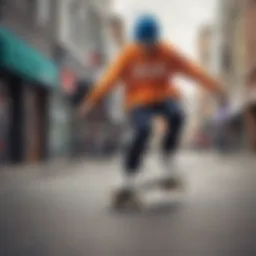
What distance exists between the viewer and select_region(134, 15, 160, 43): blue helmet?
10.8 inches

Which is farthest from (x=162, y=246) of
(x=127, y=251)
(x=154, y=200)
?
(x=154, y=200)

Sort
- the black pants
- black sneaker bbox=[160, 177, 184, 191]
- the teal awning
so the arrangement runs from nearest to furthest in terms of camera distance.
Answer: the teal awning, the black pants, black sneaker bbox=[160, 177, 184, 191]

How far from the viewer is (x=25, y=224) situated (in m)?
0.30

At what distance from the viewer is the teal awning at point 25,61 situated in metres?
0.22

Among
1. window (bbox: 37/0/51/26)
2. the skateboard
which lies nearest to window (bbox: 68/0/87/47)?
window (bbox: 37/0/51/26)

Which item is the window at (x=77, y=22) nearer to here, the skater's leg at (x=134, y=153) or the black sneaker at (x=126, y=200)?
the skater's leg at (x=134, y=153)

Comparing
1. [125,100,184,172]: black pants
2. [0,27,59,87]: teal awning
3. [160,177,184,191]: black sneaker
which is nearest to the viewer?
[0,27,59,87]: teal awning

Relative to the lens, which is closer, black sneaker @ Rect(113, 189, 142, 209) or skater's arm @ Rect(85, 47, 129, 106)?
skater's arm @ Rect(85, 47, 129, 106)

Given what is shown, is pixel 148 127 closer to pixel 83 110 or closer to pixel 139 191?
pixel 83 110

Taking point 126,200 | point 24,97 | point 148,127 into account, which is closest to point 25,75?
point 24,97

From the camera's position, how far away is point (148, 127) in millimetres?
364

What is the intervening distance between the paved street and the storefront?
0.03 ft

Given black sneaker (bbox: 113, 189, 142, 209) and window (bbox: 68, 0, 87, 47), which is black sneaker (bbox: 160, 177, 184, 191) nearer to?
black sneaker (bbox: 113, 189, 142, 209)

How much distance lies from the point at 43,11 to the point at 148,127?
128 millimetres
